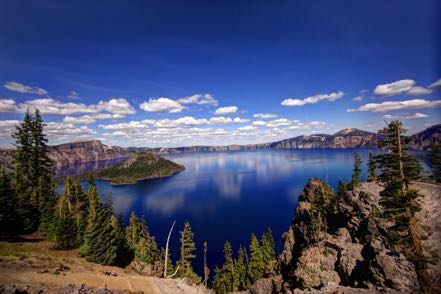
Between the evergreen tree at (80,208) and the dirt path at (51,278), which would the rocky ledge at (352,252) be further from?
the evergreen tree at (80,208)

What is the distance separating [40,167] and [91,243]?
22465mm

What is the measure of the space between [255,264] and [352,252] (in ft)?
86.2

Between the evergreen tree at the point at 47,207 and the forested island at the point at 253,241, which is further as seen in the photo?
the evergreen tree at the point at 47,207

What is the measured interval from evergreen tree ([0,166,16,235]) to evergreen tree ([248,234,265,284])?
164 feet

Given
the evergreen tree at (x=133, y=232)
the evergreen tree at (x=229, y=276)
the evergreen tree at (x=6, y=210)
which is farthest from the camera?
the evergreen tree at (x=229, y=276)

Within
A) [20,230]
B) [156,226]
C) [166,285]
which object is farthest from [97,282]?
[156,226]

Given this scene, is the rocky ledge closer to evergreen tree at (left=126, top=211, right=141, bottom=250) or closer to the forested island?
the forested island

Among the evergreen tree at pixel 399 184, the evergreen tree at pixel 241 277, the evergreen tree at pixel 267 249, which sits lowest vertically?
the evergreen tree at pixel 241 277

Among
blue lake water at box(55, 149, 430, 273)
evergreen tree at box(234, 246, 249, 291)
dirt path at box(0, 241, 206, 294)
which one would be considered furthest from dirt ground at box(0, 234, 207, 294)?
blue lake water at box(55, 149, 430, 273)

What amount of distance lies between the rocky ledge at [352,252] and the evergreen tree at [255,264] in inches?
107

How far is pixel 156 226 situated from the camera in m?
113

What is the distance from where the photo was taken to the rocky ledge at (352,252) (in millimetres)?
28967

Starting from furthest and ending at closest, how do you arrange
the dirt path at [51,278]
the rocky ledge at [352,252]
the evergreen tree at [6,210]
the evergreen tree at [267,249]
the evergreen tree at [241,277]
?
the evergreen tree at [267,249] → the evergreen tree at [241,277] → the evergreen tree at [6,210] → the rocky ledge at [352,252] → the dirt path at [51,278]

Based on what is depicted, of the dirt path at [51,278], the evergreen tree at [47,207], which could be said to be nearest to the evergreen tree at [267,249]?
the dirt path at [51,278]
